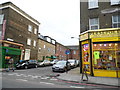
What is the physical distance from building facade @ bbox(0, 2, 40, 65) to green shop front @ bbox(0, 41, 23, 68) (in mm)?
377

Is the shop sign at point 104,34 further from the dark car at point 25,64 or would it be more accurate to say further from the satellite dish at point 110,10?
the dark car at point 25,64

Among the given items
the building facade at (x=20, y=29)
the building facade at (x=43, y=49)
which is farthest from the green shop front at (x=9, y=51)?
the building facade at (x=43, y=49)

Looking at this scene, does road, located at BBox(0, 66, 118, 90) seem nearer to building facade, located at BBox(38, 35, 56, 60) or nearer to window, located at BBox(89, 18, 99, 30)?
window, located at BBox(89, 18, 99, 30)

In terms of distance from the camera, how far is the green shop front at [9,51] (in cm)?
1934

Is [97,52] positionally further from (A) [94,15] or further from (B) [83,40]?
(A) [94,15]

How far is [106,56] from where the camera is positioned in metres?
11.6

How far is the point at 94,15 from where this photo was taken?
44.4ft

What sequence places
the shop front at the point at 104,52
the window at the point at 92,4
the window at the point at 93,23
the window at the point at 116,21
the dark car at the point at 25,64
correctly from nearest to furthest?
the shop front at the point at 104,52 → the window at the point at 116,21 → the window at the point at 93,23 → the window at the point at 92,4 → the dark car at the point at 25,64

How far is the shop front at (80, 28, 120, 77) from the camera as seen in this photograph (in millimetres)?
11227

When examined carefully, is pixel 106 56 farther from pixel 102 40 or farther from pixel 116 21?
pixel 116 21

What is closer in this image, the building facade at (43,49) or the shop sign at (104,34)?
the shop sign at (104,34)

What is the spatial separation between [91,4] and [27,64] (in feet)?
46.2

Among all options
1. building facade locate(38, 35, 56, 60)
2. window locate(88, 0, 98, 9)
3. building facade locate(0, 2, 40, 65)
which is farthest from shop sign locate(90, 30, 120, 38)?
building facade locate(38, 35, 56, 60)

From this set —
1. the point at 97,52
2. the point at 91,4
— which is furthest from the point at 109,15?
the point at 97,52
